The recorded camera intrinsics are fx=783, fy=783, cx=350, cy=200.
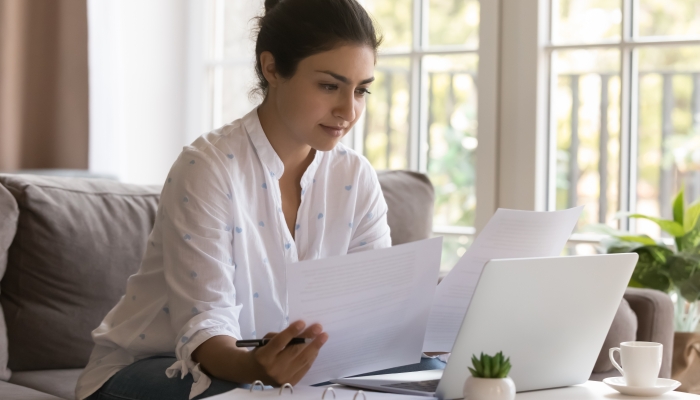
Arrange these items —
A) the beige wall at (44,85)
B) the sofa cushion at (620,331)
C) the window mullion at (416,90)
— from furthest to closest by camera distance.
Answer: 1. the window mullion at (416,90)
2. the beige wall at (44,85)
3. the sofa cushion at (620,331)

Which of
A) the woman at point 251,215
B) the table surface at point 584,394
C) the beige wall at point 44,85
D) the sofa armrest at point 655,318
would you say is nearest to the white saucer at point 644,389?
the table surface at point 584,394

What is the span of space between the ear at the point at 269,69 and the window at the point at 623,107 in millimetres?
1319

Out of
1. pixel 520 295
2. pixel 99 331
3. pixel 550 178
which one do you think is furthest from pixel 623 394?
pixel 550 178

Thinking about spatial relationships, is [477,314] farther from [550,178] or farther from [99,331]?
[550,178]

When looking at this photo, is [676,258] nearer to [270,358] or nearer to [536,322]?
[536,322]

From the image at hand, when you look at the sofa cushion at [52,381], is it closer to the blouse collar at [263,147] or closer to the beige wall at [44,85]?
the blouse collar at [263,147]

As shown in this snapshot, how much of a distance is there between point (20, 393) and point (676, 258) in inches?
60.4

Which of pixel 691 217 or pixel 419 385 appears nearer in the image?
pixel 419 385

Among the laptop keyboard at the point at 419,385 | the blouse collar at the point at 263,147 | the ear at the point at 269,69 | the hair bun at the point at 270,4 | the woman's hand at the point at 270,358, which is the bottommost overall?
the laptop keyboard at the point at 419,385

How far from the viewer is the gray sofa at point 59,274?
1.65m

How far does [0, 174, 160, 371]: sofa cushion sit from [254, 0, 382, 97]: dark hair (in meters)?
0.64

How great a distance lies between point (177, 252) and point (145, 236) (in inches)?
25.8

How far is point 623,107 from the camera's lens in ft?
7.80

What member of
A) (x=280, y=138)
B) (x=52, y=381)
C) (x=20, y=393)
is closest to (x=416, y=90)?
(x=280, y=138)
